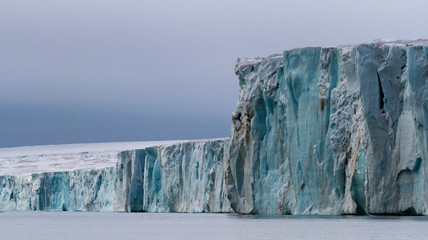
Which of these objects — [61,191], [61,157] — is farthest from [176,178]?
[61,157]

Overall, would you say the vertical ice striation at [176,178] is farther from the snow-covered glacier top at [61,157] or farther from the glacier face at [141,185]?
the snow-covered glacier top at [61,157]

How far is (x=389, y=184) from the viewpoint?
2431 cm

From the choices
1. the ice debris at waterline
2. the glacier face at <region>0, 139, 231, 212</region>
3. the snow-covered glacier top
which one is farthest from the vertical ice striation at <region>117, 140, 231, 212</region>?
the snow-covered glacier top

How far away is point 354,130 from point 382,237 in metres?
8.66

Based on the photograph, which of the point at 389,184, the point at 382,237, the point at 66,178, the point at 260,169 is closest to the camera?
the point at 382,237

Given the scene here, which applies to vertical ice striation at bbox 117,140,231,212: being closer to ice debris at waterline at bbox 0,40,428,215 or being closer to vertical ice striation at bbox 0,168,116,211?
ice debris at waterline at bbox 0,40,428,215

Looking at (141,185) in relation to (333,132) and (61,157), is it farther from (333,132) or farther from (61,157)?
(61,157)

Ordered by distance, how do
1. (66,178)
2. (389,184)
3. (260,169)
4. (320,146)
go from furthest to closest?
(66,178) < (260,169) < (320,146) < (389,184)

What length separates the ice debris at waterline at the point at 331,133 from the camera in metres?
24.0

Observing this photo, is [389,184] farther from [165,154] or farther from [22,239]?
[165,154]

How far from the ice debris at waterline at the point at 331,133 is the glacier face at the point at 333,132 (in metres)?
0.03

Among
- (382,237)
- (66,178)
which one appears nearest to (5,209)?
(66,178)

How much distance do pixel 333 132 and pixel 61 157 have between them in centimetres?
5307

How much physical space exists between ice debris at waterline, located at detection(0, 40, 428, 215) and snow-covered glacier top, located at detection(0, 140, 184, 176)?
33716 mm
